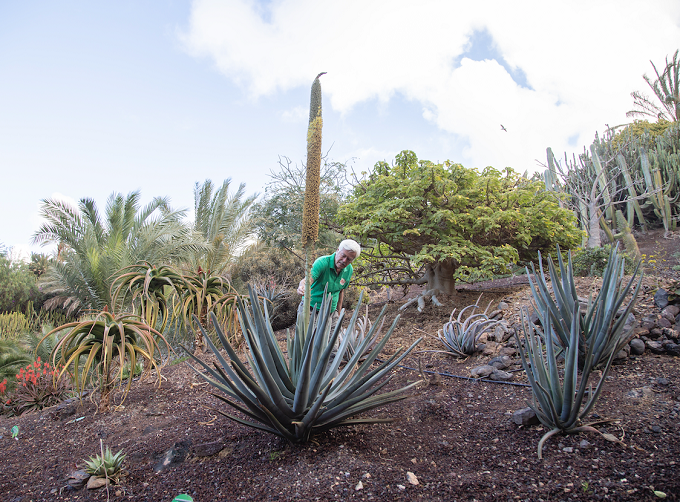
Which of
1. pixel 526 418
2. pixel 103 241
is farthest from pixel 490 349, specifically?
pixel 103 241

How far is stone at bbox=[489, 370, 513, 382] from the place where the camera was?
10.6ft

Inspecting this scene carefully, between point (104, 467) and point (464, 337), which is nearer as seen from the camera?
point (104, 467)

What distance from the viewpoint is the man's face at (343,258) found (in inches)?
130

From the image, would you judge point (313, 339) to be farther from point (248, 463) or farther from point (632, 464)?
point (632, 464)

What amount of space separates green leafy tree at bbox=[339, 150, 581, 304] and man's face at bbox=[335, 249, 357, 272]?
308 cm

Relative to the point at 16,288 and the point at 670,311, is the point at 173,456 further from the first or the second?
the point at 16,288

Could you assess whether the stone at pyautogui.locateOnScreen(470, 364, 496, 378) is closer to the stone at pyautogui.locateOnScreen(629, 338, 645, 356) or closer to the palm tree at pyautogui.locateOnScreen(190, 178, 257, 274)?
the stone at pyautogui.locateOnScreen(629, 338, 645, 356)

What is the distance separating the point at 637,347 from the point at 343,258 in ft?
8.74

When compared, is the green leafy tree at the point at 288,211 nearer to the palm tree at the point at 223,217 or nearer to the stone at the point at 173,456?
the palm tree at the point at 223,217

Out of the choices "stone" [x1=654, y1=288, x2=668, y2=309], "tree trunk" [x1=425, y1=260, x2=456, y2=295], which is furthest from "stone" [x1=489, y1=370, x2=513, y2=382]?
"tree trunk" [x1=425, y1=260, x2=456, y2=295]

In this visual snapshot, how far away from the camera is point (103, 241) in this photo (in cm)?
1108

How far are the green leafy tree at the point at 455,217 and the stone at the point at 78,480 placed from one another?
201 inches

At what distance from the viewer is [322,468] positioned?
1947mm

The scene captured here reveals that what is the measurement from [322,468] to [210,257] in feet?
40.2
